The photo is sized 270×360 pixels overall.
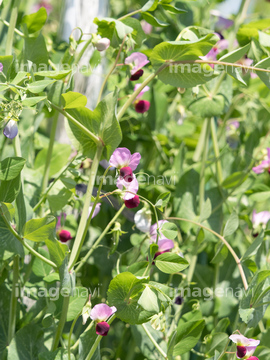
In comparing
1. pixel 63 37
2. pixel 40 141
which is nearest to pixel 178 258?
pixel 40 141

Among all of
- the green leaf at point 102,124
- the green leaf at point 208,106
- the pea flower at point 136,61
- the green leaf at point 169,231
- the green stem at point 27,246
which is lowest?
the green leaf at point 169,231

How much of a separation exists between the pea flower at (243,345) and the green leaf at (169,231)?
0.15 m

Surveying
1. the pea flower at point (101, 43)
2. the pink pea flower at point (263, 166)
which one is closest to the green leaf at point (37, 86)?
the pea flower at point (101, 43)

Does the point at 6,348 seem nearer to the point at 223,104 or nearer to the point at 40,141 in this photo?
the point at 40,141

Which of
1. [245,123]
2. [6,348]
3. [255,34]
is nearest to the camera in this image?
[6,348]

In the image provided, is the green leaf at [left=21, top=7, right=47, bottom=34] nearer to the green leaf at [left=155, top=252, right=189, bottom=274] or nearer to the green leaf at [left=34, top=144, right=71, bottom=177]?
the green leaf at [left=34, top=144, right=71, bottom=177]

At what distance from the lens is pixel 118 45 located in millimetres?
602

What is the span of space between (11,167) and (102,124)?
5.1 inches

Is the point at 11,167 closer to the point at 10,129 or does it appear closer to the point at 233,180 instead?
the point at 10,129

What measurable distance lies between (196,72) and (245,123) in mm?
532

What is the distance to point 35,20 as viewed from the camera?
0.66 m

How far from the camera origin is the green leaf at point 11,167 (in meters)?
0.50

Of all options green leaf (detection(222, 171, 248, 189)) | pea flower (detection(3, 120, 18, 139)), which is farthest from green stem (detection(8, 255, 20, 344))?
green leaf (detection(222, 171, 248, 189))

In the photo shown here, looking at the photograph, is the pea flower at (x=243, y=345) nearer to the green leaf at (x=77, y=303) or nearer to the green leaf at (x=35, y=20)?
the green leaf at (x=77, y=303)
